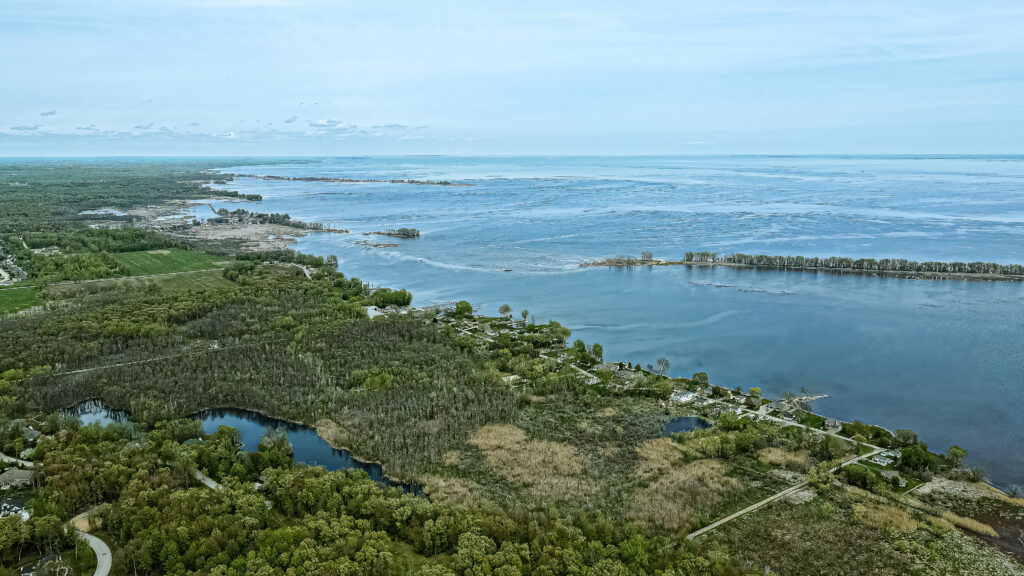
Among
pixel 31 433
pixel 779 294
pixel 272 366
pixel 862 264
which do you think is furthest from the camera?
pixel 862 264

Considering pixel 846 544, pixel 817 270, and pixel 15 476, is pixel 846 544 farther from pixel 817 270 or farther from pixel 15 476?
pixel 817 270

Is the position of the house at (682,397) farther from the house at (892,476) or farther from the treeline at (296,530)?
the treeline at (296,530)

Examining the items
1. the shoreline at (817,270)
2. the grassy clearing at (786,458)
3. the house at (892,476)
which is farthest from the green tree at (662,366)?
the shoreline at (817,270)

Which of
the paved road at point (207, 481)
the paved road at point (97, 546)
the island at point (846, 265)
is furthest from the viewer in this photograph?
the island at point (846, 265)

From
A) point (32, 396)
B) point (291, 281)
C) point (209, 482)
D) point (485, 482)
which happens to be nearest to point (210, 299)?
point (291, 281)

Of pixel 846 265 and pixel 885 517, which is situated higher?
pixel 846 265

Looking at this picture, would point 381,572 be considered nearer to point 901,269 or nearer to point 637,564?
point 637,564

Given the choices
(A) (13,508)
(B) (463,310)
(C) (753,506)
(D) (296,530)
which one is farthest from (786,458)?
(A) (13,508)
